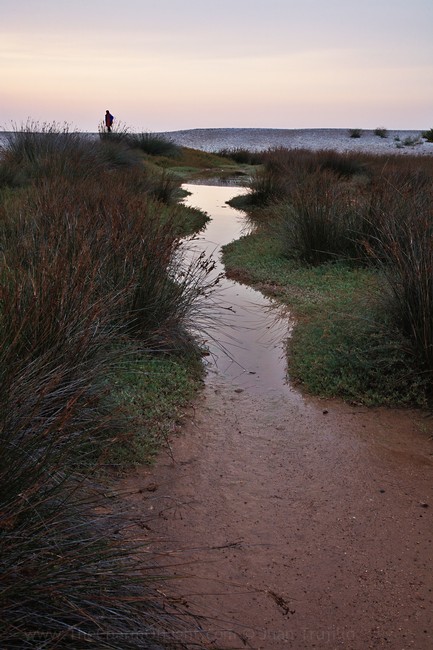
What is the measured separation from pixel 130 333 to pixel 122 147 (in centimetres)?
1278

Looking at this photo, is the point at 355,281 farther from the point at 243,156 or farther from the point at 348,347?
the point at 243,156

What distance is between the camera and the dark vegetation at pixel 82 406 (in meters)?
2.19

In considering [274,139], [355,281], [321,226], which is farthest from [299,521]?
[274,139]

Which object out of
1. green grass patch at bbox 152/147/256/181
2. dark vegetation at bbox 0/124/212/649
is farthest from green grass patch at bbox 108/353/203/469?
green grass patch at bbox 152/147/256/181

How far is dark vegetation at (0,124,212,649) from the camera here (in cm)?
219

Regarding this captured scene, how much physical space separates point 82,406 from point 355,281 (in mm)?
5656

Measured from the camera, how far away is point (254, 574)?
3.19 m

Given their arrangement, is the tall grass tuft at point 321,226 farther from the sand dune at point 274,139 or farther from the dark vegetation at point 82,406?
the sand dune at point 274,139

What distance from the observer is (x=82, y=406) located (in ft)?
9.34

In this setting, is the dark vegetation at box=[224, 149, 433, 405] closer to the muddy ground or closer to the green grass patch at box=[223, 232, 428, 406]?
the green grass patch at box=[223, 232, 428, 406]

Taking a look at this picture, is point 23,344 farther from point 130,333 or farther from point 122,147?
point 122,147

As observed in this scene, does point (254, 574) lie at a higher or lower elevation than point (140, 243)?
lower

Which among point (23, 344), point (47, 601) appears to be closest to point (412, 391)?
point (23, 344)

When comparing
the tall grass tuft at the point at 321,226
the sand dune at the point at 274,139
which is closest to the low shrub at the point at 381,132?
the sand dune at the point at 274,139
